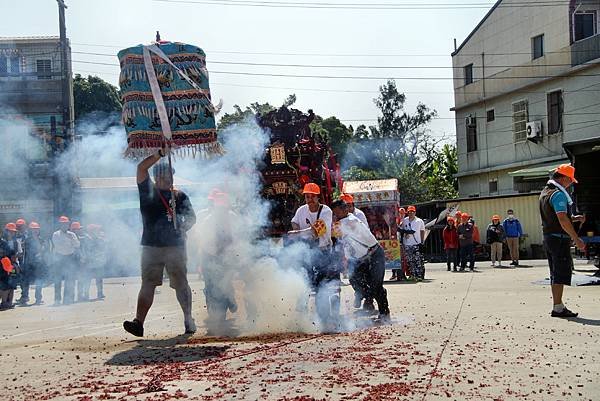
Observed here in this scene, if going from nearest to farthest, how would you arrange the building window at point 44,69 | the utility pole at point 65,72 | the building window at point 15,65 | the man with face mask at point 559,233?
the man with face mask at point 559,233
the utility pole at point 65,72
the building window at point 15,65
the building window at point 44,69

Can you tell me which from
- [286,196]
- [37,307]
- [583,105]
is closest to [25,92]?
[37,307]

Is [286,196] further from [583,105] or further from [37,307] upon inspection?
[583,105]

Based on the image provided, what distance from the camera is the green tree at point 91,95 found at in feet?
79.7

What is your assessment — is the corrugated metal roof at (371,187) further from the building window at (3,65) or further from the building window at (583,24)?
the building window at (583,24)

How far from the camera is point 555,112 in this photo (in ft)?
117

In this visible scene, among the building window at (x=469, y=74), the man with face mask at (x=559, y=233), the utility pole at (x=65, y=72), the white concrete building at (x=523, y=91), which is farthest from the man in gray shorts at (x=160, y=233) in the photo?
the building window at (x=469, y=74)

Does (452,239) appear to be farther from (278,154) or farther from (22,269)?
(22,269)

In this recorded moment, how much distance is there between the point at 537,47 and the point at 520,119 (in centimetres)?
356

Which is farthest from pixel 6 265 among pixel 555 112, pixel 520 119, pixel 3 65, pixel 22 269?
pixel 520 119

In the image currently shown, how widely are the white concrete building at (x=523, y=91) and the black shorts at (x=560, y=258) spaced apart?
64.0ft

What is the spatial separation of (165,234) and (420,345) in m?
3.20

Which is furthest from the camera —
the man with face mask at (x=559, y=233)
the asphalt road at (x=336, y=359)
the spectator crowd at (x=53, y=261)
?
the spectator crowd at (x=53, y=261)

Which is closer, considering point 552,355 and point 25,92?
point 552,355

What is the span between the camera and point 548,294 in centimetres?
1277
